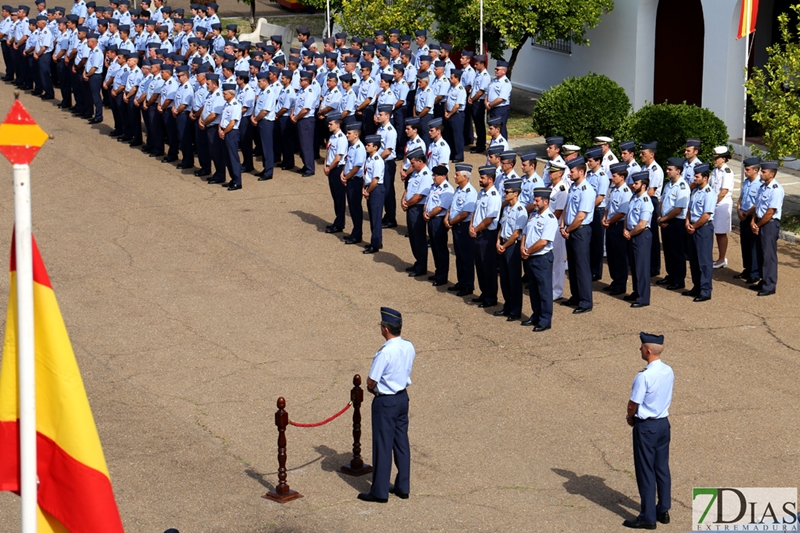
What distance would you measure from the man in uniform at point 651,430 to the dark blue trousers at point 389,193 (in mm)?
7533

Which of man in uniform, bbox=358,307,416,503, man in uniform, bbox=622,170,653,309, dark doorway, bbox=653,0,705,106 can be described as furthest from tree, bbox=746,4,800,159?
man in uniform, bbox=358,307,416,503

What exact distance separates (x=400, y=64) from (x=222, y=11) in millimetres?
16515

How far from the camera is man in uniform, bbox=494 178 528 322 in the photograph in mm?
12766

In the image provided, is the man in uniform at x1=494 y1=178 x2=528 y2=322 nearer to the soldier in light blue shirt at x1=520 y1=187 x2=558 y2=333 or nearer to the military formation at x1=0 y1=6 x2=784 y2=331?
the military formation at x1=0 y1=6 x2=784 y2=331

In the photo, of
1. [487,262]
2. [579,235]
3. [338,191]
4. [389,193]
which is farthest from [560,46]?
[487,262]

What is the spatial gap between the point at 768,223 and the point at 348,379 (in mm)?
5452

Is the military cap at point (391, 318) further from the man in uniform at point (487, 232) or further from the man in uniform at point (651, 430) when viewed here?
the man in uniform at point (487, 232)

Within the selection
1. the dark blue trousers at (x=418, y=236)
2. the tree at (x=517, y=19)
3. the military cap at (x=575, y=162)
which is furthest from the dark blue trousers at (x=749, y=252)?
the tree at (x=517, y=19)

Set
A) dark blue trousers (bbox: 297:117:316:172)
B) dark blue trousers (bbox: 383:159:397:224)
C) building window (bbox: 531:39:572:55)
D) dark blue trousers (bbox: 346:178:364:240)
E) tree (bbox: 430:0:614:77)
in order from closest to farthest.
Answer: dark blue trousers (bbox: 346:178:364:240) < dark blue trousers (bbox: 383:159:397:224) < dark blue trousers (bbox: 297:117:316:172) < tree (bbox: 430:0:614:77) < building window (bbox: 531:39:572:55)

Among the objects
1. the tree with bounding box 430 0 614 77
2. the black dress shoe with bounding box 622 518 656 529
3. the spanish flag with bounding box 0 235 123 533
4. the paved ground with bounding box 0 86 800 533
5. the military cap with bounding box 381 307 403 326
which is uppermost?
the tree with bounding box 430 0 614 77

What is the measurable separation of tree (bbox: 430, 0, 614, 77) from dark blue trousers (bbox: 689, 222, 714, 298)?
8.07 m

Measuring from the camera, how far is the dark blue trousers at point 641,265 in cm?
1311

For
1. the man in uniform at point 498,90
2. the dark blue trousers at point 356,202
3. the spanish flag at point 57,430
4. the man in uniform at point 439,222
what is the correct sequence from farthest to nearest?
the man in uniform at point 498,90 < the dark blue trousers at point 356,202 < the man in uniform at point 439,222 < the spanish flag at point 57,430

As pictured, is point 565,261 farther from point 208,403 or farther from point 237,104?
point 237,104
